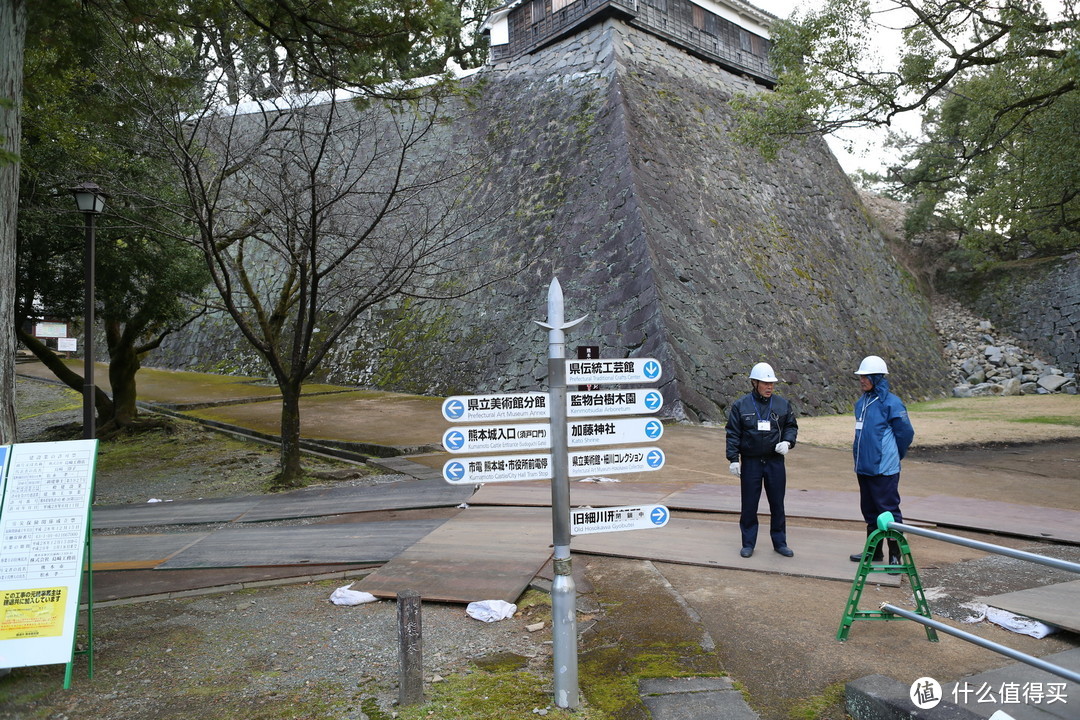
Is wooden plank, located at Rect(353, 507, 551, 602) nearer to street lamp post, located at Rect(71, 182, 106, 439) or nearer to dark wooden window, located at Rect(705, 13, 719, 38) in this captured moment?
street lamp post, located at Rect(71, 182, 106, 439)

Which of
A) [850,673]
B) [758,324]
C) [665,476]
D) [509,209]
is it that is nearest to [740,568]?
[850,673]

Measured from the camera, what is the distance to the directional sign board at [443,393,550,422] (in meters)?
3.52

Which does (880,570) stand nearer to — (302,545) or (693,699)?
(693,699)

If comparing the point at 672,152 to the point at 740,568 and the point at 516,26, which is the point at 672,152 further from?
the point at 740,568

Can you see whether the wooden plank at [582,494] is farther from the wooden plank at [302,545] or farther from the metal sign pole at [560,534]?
the metal sign pole at [560,534]

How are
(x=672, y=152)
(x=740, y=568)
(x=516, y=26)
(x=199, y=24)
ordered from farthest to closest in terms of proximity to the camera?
1. (x=516, y=26)
2. (x=672, y=152)
3. (x=199, y=24)
4. (x=740, y=568)

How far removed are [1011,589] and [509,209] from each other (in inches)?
621

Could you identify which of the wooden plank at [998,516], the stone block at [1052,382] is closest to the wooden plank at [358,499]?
the wooden plank at [998,516]

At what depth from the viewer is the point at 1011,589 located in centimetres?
500

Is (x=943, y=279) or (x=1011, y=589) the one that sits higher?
(x=943, y=279)

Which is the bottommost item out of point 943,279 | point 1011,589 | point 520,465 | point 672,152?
point 1011,589

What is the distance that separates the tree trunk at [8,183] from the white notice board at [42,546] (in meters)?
0.78

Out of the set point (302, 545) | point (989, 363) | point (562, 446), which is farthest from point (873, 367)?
point (989, 363)

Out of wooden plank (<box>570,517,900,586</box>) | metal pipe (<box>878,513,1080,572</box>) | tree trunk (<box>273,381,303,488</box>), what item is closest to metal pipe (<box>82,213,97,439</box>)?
tree trunk (<box>273,381,303,488</box>)
